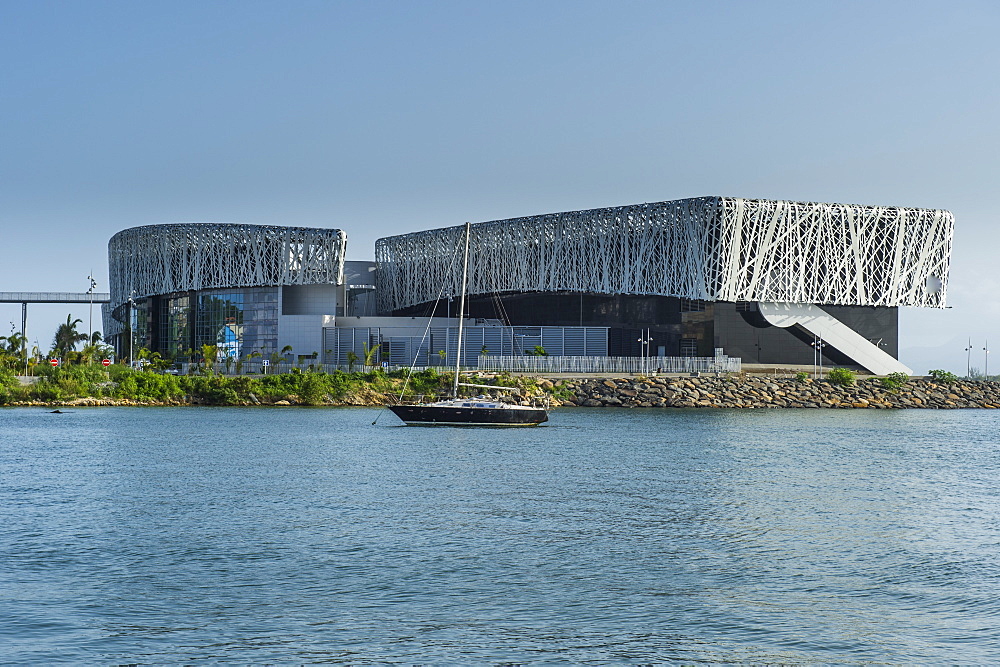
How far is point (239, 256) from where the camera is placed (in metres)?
106

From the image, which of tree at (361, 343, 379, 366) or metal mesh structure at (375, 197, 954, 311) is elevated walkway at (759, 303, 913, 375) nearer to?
metal mesh structure at (375, 197, 954, 311)

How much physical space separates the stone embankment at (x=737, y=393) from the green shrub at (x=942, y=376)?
5199 mm

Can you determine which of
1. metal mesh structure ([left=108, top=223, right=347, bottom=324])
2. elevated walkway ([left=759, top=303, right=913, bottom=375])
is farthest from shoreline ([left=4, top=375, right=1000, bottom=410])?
metal mesh structure ([left=108, top=223, right=347, bottom=324])

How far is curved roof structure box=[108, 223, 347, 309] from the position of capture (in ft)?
345

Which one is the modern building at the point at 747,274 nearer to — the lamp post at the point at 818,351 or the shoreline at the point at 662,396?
the lamp post at the point at 818,351

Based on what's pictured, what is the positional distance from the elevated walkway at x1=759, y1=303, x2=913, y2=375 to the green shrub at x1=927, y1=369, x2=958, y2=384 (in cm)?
247

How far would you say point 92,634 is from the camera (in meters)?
16.4

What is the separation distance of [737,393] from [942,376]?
2226 centimetres

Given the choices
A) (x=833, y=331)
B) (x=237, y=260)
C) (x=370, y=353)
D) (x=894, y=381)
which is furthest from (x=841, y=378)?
(x=237, y=260)

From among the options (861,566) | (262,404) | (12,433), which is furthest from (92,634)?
(262,404)

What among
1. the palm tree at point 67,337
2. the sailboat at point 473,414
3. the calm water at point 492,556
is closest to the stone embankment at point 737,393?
the sailboat at point 473,414

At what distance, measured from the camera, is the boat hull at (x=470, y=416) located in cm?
5938

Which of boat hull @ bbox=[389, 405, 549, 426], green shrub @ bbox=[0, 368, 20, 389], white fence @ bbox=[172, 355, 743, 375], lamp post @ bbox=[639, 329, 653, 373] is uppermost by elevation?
lamp post @ bbox=[639, 329, 653, 373]

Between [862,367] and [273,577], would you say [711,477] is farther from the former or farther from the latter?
[862,367]
